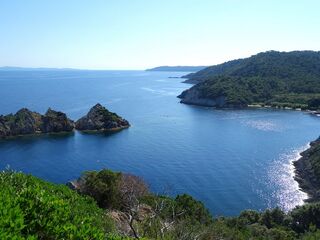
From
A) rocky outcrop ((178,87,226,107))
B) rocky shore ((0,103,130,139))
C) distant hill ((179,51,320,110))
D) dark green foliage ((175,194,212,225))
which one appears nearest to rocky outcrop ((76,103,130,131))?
rocky shore ((0,103,130,139))

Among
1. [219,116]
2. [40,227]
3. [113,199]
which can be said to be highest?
[40,227]

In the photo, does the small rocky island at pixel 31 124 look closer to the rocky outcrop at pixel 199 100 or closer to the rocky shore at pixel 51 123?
the rocky shore at pixel 51 123

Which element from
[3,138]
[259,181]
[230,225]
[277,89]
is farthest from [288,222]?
[277,89]

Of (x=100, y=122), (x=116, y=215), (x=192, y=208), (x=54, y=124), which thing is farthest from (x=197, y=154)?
(x=116, y=215)

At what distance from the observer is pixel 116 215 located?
29.8 meters

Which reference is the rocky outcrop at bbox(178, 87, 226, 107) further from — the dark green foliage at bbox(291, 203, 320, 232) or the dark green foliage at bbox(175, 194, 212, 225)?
the dark green foliage at bbox(175, 194, 212, 225)

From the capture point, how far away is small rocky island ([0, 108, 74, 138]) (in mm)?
100375

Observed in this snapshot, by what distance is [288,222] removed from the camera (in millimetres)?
46531

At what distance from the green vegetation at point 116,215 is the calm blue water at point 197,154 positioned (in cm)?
1403

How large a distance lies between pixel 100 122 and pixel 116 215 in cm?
8311

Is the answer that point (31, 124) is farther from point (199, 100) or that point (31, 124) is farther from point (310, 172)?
point (199, 100)

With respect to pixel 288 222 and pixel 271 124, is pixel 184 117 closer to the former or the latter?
pixel 271 124

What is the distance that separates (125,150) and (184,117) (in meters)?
48.4

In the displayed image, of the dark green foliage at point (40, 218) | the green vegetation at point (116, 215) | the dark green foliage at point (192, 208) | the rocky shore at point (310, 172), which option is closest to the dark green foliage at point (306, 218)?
the green vegetation at point (116, 215)
